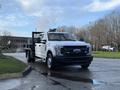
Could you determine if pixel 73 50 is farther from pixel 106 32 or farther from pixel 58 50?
pixel 106 32

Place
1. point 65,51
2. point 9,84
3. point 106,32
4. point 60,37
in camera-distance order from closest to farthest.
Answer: point 9,84 → point 65,51 → point 60,37 → point 106,32

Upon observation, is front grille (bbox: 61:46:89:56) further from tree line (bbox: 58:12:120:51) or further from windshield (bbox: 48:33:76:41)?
tree line (bbox: 58:12:120:51)

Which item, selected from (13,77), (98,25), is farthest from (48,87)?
(98,25)

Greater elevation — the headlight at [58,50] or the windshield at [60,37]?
the windshield at [60,37]

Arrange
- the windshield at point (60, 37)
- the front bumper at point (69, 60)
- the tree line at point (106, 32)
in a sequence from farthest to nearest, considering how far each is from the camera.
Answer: the tree line at point (106, 32), the windshield at point (60, 37), the front bumper at point (69, 60)

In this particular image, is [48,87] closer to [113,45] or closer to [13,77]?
[13,77]

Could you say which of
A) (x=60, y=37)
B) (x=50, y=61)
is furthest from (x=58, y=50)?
(x=60, y=37)

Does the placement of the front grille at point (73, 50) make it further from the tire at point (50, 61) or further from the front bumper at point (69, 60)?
the tire at point (50, 61)

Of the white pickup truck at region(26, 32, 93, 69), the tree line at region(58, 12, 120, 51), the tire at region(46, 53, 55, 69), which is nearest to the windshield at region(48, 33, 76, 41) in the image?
the white pickup truck at region(26, 32, 93, 69)

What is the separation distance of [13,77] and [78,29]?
91.3 metres

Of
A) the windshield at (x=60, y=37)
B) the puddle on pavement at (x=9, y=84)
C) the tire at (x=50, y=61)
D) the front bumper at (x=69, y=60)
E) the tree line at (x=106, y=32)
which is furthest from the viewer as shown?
the tree line at (x=106, y=32)

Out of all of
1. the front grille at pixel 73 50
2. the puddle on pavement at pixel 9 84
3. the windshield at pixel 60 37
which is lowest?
the puddle on pavement at pixel 9 84

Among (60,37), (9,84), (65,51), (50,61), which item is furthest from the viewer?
(60,37)

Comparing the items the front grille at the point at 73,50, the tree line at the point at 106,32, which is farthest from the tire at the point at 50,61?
the tree line at the point at 106,32
